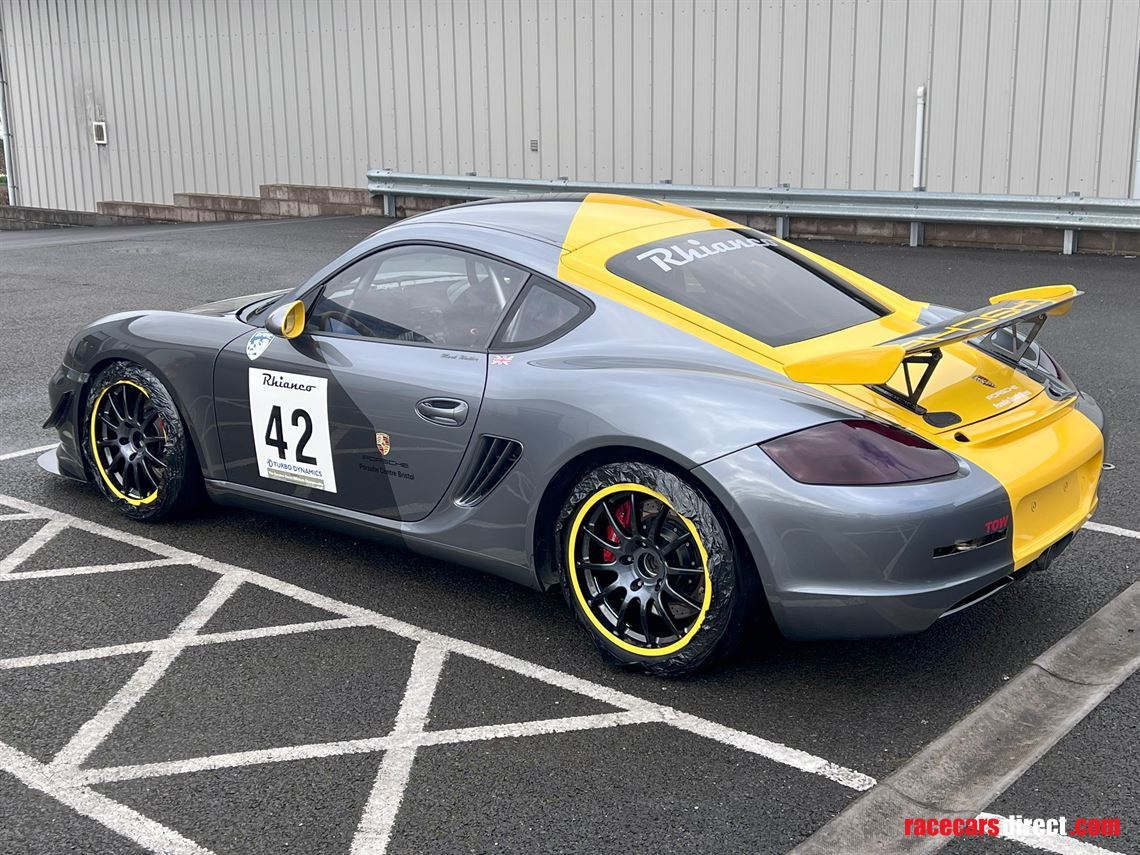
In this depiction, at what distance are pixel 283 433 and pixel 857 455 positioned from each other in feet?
7.32

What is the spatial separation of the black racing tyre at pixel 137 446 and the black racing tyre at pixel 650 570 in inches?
77.6

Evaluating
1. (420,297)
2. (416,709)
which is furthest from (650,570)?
(420,297)

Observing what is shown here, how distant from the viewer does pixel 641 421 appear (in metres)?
3.71

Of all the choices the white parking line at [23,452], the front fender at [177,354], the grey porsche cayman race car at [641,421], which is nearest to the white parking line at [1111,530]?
the grey porsche cayman race car at [641,421]

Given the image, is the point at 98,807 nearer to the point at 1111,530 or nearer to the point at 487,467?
the point at 487,467

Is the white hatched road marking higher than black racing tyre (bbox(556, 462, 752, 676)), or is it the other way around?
black racing tyre (bbox(556, 462, 752, 676))

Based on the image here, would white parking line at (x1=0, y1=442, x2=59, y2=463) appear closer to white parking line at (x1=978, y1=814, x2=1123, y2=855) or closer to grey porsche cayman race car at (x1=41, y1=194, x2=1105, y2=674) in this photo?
grey porsche cayman race car at (x1=41, y1=194, x2=1105, y2=674)

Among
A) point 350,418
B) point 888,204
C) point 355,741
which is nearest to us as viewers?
point 355,741

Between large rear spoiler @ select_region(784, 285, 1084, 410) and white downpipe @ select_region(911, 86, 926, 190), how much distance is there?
34.6ft

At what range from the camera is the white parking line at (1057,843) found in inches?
115

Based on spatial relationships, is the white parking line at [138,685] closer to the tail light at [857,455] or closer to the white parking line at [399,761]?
the white parking line at [399,761]

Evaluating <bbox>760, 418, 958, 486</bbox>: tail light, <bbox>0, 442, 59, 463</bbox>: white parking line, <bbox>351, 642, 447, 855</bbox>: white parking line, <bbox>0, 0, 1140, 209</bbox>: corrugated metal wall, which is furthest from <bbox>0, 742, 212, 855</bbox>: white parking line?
<bbox>0, 0, 1140, 209</bbox>: corrugated metal wall

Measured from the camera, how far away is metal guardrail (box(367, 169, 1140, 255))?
12.4m

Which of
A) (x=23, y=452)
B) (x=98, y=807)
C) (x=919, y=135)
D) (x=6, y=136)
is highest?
(x=6, y=136)
